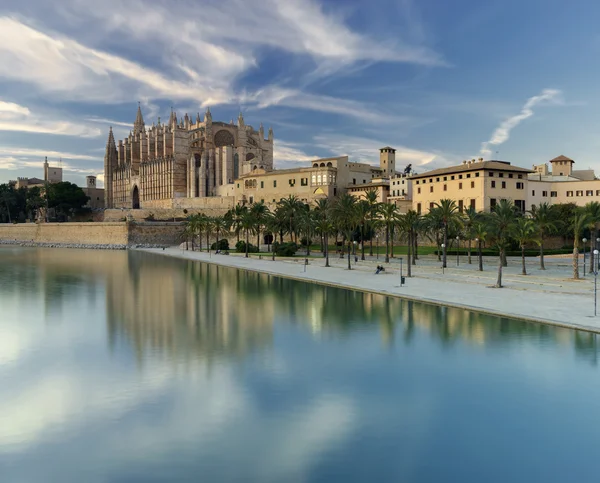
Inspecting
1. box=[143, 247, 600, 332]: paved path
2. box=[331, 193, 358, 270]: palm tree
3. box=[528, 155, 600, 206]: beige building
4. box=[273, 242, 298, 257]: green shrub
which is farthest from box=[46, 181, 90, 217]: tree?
box=[528, 155, 600, 206]: beige building

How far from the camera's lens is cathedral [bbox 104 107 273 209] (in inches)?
3597

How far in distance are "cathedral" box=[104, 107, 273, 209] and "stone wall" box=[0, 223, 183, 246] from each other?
10088mm

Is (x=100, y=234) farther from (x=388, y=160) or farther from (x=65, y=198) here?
(x=388, y=160)

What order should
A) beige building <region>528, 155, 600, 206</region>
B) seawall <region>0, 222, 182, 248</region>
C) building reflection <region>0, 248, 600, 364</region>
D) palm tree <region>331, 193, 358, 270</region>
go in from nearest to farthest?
building reflection <region>0, 248, 600, 364</region>
palm tree <region>331, 193, 358, 270</region>
beige building <region>528, 155, 600, 206</region>
seawall <region>0, 222, 182, 248</region>

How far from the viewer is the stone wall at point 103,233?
79250mm

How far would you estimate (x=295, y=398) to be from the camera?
1112cm

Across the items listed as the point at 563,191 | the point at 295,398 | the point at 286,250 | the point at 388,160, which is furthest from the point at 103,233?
the point at 295,398

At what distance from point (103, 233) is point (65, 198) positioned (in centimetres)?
2399

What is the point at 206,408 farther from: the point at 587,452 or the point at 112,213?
the point at 112,213

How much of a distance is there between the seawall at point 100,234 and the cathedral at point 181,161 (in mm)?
10236

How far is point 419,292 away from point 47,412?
1917cm

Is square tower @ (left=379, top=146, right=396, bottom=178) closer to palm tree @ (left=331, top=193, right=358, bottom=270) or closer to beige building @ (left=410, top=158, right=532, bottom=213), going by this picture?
beige building @ (left=410, top=158, right=532, bottom=213)

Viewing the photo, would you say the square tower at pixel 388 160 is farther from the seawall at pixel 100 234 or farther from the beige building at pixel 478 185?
the seawall at pixel 100 234

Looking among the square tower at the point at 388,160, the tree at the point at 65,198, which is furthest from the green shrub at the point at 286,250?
the tree at the point at 65,198
